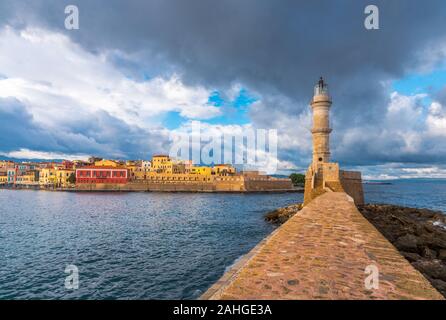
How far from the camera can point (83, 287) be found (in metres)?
10.4

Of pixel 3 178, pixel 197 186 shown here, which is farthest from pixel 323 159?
pixel 3 178

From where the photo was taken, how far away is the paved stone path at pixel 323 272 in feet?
12.1

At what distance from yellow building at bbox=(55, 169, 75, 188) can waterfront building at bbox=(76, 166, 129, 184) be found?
11.4 meters

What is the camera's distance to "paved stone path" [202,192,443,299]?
12.1 feet

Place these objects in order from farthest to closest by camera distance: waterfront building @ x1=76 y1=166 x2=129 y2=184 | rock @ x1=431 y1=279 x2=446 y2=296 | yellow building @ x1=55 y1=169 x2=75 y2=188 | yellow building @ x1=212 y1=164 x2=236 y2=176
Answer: yellow building @ x1=212 y1=164 x2=236 y2=176, yellow building @ x1=55 y1=169 x2=75 y2=188, waterfront building @ x1=76 y1=166 x2=129 y2=184, rock @ x1=431 y1=279 x2=446 y2=296

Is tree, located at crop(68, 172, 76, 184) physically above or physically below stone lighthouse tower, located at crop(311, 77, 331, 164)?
below

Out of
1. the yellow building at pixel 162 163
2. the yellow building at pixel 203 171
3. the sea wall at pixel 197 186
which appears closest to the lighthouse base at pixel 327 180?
the sea wall at pixel 197 186

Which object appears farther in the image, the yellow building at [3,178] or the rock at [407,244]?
the yellow building at [3,178]

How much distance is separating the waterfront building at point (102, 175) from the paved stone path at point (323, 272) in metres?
90.5

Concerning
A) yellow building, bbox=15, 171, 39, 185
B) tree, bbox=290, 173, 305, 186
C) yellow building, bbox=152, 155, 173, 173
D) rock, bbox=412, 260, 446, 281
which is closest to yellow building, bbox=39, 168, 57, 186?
yellow building, bbox=15, 171, 39, 185

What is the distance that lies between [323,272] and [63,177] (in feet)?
371

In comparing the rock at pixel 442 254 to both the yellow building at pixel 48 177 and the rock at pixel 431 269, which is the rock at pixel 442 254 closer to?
the rock at pixel 431 269

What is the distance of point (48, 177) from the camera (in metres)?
104

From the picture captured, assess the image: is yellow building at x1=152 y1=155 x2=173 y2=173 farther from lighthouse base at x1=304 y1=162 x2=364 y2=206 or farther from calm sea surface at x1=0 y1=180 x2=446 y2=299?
lighthouse base at x1=304 y1=162 x2=364 y2=206
